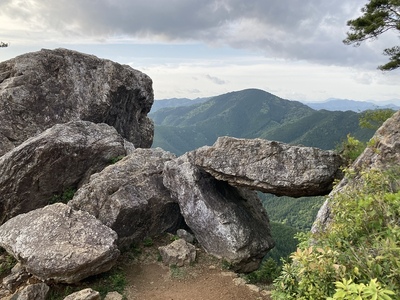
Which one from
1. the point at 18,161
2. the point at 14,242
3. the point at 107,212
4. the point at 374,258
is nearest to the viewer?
the point at 374,258

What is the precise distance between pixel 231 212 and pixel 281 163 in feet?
13.6

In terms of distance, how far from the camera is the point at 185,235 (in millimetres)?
20109

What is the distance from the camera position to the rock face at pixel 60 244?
47.3 feet

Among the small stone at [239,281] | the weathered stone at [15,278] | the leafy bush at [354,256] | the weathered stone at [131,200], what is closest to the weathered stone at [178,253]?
the weathered stone at [131,200]

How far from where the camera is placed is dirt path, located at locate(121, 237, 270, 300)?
15094 mm

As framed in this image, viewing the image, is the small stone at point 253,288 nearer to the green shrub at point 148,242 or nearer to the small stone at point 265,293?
the small stone at point 265,293

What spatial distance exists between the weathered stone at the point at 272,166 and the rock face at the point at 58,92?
1316 cm

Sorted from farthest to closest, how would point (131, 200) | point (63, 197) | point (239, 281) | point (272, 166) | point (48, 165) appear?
point (63, 197) < point (48, 165) < point (131, 200) < point (272, 166) < point (239, 281)

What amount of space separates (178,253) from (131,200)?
13.3 feet

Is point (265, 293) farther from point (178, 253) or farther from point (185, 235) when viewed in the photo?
point (185, 235)

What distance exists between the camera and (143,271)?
17.2 m

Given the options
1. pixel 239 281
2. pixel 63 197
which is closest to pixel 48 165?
pixel 63 197

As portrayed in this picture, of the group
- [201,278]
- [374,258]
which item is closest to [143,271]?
[201,278]

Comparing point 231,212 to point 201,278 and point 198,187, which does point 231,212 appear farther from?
point 201,278
